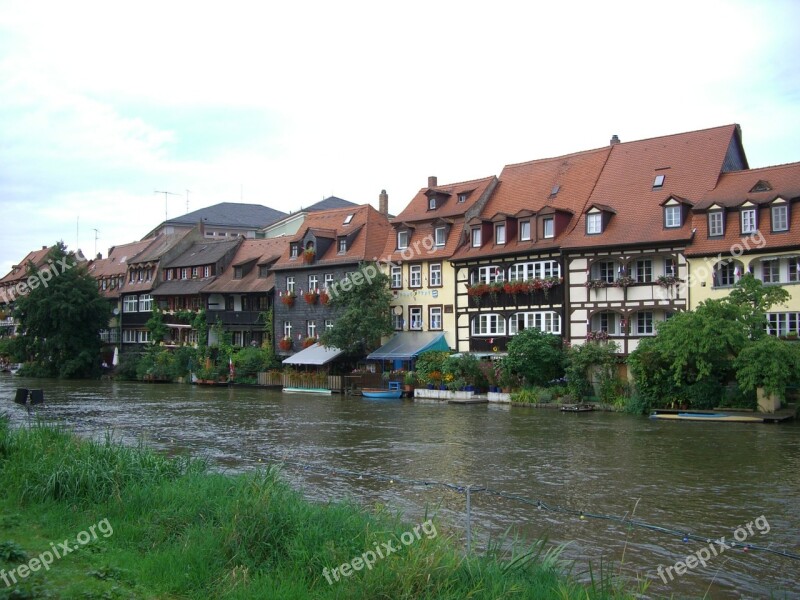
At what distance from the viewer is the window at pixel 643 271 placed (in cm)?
3491

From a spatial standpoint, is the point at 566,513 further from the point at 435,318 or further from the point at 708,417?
the point at 435,318

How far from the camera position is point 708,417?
28688 millimetres

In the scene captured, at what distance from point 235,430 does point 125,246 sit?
56670 millimetres

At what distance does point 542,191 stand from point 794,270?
48.0 ft

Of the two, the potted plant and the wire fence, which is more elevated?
the potted plant

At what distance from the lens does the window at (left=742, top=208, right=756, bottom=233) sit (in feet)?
104

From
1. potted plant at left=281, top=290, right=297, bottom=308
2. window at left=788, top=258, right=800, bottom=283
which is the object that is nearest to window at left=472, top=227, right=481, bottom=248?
potted plant at left=281, top=290, right=297, bottom=308

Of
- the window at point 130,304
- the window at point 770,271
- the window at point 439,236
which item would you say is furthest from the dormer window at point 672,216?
the window at point 130,304

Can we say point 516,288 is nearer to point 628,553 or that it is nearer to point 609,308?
point 609,308

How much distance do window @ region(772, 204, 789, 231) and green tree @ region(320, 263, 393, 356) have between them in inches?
855

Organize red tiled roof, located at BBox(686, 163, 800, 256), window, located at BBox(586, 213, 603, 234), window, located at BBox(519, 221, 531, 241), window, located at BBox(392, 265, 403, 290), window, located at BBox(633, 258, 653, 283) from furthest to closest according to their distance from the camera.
→ 1. window, located at BBox(392, 265, 403, 290)
2. window, located at BBox(519, 221, 531, 241)
3. window, located at BBox(586, 213, 603, 234)
4. window, located at BBox(633, 258, 653, 283)
5. red tiled roof, located at BBox(686, 163, 800, 256)

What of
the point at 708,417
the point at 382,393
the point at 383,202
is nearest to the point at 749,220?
the point at 708,417

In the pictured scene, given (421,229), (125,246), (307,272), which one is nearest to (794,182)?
(421,229)

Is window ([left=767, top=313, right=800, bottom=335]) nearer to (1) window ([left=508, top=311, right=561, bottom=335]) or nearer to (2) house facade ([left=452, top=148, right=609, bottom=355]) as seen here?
(2) house facade ([left=452, top=148, right=609, bottom=355])
